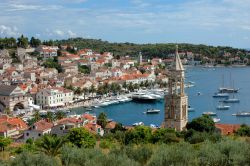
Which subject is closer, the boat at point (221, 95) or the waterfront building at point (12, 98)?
the waterfront building at point (12, 98)

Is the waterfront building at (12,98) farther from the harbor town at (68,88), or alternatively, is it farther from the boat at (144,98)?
the boat at (144,98)

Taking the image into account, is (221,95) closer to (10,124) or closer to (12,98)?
(12,98)

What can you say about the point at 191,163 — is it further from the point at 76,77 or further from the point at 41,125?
the point at 76,77

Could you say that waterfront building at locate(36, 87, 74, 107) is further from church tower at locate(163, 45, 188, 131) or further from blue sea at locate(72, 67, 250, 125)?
church tower at locate(163, 45, 188, 131)

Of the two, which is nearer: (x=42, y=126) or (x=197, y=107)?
(x=42, y=126)

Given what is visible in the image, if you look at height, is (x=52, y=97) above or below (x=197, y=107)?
above

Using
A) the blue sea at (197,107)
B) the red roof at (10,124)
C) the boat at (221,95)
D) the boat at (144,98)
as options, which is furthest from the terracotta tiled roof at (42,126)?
the boat at (221,95)

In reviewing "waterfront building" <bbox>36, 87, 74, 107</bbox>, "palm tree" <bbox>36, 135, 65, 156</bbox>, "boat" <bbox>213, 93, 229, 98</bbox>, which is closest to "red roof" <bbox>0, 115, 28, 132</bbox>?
"palm tree" <bbox>36, 135, 65, 156</bbox>

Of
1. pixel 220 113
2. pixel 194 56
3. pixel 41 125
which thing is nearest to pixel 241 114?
pixel 220 113

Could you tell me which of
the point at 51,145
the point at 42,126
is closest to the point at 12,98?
the point at 42,126
